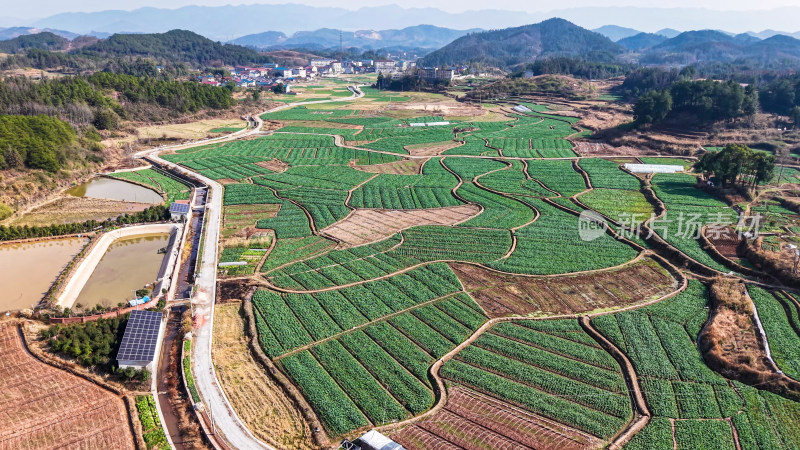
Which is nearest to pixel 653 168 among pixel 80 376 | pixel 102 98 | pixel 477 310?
pixel 477 310

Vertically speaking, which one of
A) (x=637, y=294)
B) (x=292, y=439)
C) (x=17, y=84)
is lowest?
(x=292, y=439)

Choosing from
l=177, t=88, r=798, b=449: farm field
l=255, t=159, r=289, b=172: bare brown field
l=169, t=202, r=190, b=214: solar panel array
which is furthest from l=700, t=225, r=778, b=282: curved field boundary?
l=255, t=159, r=289, b=172: bare brown field

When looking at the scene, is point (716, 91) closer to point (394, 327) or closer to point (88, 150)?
point (394, 327)

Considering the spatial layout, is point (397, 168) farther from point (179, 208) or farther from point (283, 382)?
point (283, 382)

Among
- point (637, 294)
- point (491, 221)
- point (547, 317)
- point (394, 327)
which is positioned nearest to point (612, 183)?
point (491, 221)

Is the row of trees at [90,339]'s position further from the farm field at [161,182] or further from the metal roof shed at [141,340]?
the farm field at [161,182]

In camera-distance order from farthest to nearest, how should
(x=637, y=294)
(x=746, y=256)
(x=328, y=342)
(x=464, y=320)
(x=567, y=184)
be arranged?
(x=567, y=184), (x=746, y=256), (x=637, y=294), (x=464, y=320), (x=328, y=342)

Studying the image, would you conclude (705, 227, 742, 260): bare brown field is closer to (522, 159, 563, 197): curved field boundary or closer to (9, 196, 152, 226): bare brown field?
(522, 159, 563, 197): curved field boundary
